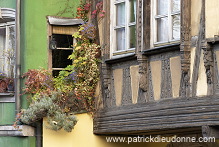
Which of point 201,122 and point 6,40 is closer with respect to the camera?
point 201,122

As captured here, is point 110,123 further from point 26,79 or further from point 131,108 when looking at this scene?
point 26,79

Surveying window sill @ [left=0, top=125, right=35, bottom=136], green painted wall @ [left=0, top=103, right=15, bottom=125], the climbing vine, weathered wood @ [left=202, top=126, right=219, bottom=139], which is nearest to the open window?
the climbing vine

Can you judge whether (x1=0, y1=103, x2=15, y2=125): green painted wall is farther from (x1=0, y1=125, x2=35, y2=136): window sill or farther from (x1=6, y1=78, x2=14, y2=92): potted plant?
(x1=6, y1=78, x2=14, y2=92): potted plant

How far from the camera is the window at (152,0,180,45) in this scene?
1159cm

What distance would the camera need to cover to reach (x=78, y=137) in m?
13.0

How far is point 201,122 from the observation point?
1079cm

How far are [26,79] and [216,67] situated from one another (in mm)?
3937

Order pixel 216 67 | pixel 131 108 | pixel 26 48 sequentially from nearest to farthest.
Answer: pixel 216 67 < pixel 131 108 < pixel 26 48

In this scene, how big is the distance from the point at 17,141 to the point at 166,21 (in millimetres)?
3578

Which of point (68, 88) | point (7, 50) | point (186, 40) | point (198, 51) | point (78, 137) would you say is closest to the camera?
point (198, 51)

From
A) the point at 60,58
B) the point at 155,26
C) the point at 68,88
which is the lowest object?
the point at 68,88

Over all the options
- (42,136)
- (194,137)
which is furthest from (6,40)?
(194,137)

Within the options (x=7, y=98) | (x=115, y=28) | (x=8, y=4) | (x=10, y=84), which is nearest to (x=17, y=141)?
(x=7, y=98)

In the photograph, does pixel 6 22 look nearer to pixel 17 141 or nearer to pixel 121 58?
pixel 17 141
